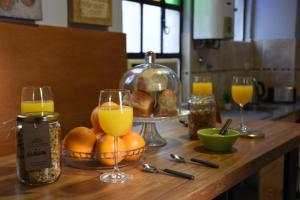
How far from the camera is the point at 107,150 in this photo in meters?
1.00

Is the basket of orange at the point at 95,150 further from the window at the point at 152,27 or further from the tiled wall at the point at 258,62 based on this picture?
the tiled wall at the point at 258,62

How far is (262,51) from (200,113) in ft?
9.40

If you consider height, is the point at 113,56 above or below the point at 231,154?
above

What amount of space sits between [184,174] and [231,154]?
0.93ft

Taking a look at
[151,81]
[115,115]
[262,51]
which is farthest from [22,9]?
[262,51]

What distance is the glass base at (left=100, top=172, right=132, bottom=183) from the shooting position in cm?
90

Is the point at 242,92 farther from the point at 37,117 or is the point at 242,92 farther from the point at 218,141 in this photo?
the point at 37,117

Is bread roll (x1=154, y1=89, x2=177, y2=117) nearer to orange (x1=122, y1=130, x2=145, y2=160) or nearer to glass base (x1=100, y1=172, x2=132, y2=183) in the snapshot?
orange (x1=122, y1=130, x2=145, y2=160)

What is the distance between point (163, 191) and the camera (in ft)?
2.73

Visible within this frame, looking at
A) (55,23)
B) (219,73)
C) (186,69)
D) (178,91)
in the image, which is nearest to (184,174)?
(178,91)

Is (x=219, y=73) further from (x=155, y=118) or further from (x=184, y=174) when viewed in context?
(x=184, y=174)

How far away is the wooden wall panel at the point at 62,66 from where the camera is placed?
1.29m

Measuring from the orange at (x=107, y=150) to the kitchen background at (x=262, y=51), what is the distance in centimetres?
205

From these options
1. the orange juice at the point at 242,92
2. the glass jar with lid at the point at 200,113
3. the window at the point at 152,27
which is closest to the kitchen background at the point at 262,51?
the window at the point at 152,27
